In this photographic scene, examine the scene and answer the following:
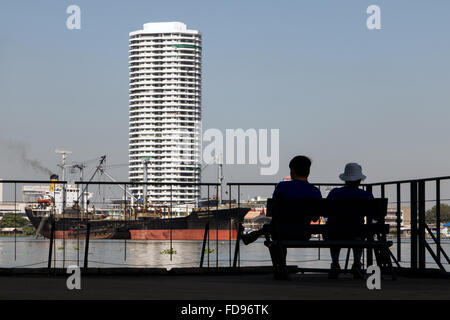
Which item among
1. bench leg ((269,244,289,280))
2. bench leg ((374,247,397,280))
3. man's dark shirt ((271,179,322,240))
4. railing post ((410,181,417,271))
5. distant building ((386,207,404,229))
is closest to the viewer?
bench leg ((269,244,289,280))

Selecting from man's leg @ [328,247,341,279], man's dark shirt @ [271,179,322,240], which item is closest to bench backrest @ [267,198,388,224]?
man's dark shirt @ [271,179,322,240]

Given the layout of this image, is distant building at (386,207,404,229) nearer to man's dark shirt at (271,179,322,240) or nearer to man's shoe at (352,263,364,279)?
man's shoe at (352,263,364,279)

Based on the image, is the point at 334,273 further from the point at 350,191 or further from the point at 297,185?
the point at 297,185

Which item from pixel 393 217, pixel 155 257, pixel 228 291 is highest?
pixel 393 217

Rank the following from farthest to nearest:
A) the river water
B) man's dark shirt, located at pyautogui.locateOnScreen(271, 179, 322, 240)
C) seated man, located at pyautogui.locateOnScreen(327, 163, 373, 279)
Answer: the river water
seated man, located at pyautogui.locateOnScreen(327, 163, 373, 279)
man's dark shirt, located at pyautogui.locateOnScreen(271, 179, 322, 240)

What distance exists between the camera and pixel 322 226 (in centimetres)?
898

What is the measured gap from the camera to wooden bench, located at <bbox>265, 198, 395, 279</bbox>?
8.75 m

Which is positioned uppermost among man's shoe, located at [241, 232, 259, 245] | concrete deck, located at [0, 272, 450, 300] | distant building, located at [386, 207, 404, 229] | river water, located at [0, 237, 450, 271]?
distant building, located at [386, 207, 404, 229]

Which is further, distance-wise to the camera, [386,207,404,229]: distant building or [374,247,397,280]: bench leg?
[386,207,404,229]: distant building

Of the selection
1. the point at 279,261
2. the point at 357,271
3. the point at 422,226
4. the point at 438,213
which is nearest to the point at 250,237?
the point at 279,261
